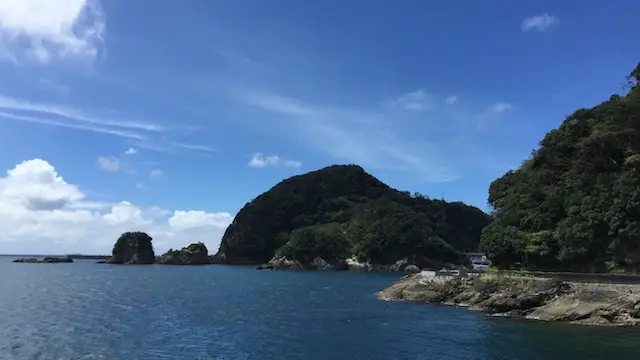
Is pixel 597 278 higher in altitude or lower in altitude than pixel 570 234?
lower

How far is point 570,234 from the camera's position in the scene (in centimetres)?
5872

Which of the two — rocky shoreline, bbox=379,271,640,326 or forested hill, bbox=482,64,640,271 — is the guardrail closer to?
rocky shoreline, bbox=379,271,640,326

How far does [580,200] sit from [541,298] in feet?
50.6

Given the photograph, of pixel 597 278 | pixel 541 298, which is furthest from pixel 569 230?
pixel 541 298

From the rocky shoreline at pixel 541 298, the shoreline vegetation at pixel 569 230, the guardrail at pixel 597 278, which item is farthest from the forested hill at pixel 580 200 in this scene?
the rocky shoreline at pixel 541 298

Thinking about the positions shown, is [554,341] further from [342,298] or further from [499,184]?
[499,184]

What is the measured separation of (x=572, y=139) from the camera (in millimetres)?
70375

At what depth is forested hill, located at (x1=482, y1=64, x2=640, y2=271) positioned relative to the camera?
56.1 metres

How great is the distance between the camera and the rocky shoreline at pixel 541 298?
4597 centimetres

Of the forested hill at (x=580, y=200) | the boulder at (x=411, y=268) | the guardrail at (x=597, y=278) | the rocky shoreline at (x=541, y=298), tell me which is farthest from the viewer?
the boulder at (x=411, y=268)

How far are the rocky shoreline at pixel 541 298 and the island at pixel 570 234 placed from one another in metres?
0.09

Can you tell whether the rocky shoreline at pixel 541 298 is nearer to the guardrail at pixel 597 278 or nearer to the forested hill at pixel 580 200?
the guardrail at pixel 597 278

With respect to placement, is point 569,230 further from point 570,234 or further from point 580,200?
point 580,200

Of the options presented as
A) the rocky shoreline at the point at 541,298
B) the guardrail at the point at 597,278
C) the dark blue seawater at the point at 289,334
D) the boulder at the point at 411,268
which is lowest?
the dark blue seawater at the point at 289,334
